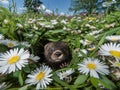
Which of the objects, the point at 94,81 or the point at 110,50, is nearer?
the point at 94,81

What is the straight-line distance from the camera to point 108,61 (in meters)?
1.20

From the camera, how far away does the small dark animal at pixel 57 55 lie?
1.80 meters

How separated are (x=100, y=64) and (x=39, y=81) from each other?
223mm

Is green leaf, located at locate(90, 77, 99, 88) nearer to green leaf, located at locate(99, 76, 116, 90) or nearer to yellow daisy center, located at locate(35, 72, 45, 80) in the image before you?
green leaf, located at locate(99, 76, 116, 90)

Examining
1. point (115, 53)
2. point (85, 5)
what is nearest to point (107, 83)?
point (115, 53)

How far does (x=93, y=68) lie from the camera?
1118 mm

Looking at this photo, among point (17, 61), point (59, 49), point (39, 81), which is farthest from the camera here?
point (59, 49)

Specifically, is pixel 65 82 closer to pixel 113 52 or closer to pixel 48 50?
pixel 113 52

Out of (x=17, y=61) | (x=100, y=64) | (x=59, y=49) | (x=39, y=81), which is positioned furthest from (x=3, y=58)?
(x=59, y=49)

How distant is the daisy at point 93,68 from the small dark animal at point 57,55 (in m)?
0.62

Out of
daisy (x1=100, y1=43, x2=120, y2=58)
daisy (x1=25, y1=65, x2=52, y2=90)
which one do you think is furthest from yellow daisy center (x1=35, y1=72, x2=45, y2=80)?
daisy (x1=100, y1=43, x2=120, y2=58)

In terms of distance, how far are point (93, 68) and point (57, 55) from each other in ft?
2.53

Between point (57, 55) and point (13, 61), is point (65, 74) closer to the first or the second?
point (13, 61)

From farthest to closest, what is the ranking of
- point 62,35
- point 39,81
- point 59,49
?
point 62,35
point 59,49
point 39,81
